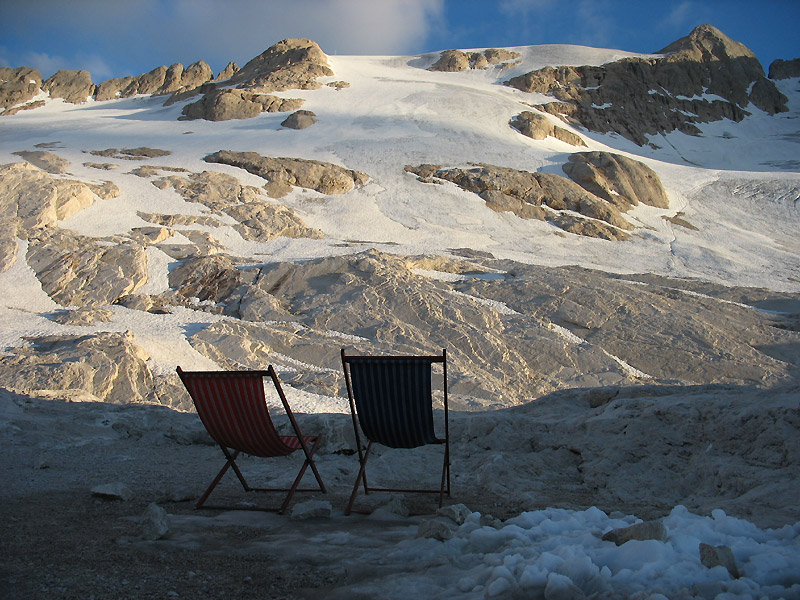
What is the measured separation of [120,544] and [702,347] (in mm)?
12540

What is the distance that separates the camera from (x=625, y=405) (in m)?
6.09

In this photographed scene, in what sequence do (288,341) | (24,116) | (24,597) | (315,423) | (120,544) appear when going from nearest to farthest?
1. (24,597)
2. (120,544)
3. (315,423)
4. (288,341)
5. (24,116)

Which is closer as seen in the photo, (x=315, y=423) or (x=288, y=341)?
(x=315, y=423)

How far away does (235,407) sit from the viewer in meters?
4.04

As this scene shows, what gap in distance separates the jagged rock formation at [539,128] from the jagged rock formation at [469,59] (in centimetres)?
2086

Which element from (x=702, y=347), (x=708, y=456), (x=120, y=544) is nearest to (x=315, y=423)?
(x=120, y=544)

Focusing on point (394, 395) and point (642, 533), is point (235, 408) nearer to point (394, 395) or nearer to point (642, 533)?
point (394, 395)

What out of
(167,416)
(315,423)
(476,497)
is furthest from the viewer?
(167,416)

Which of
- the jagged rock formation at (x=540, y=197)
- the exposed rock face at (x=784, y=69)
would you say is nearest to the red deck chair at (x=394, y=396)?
the jagged rock formation at (x=540, y=197)

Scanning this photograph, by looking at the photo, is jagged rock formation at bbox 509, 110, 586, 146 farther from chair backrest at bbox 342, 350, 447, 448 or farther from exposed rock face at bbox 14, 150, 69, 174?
chair backrest at bbox 342, 350, 447, 448

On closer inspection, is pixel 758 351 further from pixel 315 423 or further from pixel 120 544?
pixel 120 544

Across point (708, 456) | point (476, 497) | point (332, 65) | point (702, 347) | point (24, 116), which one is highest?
point (332, 65)

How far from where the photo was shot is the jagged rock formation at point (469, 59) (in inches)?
2273

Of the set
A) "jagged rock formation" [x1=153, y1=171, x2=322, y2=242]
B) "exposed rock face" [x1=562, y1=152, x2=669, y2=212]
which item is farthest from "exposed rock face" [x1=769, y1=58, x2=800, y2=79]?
"jagged rock formation" [x1=153, y1=171, x2=322, y2=242]
